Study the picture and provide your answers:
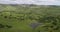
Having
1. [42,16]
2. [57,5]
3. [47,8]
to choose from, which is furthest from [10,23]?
[57,5]

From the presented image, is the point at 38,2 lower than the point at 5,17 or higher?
higher

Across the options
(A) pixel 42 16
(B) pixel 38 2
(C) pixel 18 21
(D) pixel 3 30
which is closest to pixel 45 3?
(B) pixel 38 2

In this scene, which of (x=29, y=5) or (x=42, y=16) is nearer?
(x=42, y=16)

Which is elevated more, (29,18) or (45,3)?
(45,3)

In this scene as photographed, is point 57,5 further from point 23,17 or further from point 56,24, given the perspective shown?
point 23,17

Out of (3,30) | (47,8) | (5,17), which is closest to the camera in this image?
(3,30)

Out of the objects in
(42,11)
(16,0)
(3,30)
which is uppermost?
(16,0)

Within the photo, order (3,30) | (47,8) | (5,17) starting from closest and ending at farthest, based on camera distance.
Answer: (3,30)
(5,17)
(47,8)

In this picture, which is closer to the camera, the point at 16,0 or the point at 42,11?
the point at 42,11

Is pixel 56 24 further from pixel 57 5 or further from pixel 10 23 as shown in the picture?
pixel 10 23
